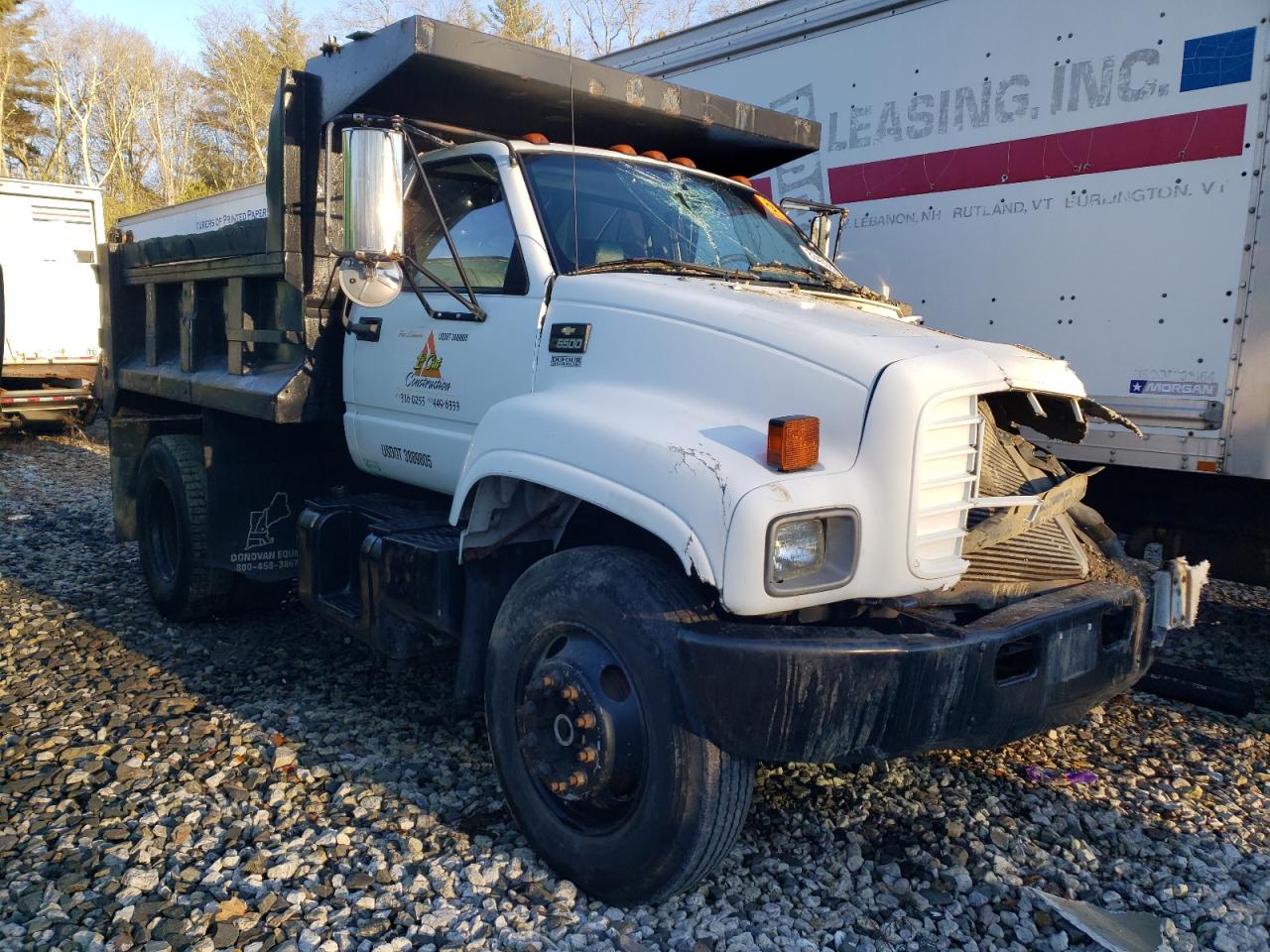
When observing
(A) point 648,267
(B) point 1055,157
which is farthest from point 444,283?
(B) point 1055,157

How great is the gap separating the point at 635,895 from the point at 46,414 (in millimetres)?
13913

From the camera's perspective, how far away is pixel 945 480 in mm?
2705

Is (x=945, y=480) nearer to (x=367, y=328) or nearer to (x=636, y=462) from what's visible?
(x=636, y=462)

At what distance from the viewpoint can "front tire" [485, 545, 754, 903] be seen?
8.81 feet

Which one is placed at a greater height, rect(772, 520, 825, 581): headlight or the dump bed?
the dump bed

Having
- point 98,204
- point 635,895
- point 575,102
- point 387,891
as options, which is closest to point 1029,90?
point 575,102

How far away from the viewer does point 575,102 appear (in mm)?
4363

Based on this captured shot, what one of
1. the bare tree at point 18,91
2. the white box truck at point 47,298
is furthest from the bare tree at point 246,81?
the white box truck at point 47,298

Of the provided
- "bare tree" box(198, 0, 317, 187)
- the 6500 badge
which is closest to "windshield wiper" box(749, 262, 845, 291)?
the 6500 badge

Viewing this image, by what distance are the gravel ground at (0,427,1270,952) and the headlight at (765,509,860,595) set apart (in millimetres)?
1085

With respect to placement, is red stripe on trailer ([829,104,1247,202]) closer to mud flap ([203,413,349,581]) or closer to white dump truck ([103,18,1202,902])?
white dump truck ([103,18,1202,902])

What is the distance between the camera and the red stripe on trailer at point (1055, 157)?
4.40 meters

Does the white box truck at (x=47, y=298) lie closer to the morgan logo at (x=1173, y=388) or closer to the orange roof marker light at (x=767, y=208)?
the orange roof marker light at (x=767, y=208)

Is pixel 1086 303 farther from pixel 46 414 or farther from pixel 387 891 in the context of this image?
pixel 46 414
